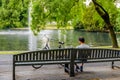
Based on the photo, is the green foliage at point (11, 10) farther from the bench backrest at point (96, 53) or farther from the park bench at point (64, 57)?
the bench backrest at point (96, 53)

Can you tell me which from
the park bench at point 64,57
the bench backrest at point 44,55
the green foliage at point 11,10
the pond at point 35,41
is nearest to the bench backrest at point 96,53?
the park bench at point 64,57

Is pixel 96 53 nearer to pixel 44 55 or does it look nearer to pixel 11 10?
pixel 44 55

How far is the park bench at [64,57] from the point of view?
8.98 meters

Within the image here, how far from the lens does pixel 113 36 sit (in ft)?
63.9

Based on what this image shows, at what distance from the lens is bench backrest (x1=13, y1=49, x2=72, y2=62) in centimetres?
894

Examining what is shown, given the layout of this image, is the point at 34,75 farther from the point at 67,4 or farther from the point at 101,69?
the point at 67,4

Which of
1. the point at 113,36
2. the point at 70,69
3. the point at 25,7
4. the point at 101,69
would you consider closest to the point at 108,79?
the point at 70,69

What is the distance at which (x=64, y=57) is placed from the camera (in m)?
9.40

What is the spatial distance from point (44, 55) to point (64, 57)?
0.62m

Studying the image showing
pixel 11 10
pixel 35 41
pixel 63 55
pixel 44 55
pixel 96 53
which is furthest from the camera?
pixel 35 41

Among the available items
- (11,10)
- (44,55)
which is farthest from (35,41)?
(44,55)

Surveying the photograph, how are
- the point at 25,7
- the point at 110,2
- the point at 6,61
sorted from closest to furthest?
the point at 6,61, the point at 25,7, the point at 110,2

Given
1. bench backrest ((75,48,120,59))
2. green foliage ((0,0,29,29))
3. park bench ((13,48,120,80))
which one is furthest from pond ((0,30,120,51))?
park bench ((13,48,120,80))

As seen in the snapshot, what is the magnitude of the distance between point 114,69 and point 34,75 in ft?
9.81
